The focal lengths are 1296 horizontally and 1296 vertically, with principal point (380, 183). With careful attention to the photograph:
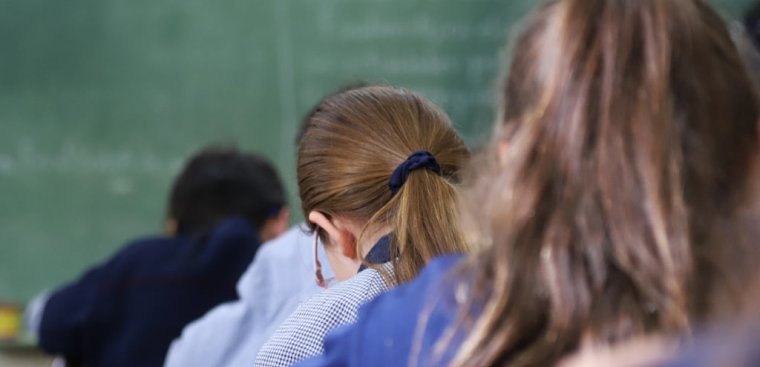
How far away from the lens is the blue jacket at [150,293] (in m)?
3.54

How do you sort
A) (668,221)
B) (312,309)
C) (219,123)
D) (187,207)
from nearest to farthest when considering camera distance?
(668,221)
(312,309)
(187,207)
(219,123)

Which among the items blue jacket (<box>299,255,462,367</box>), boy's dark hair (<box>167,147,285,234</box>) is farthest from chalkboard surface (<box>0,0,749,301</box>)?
blue jacket (<box>299,255,462,367</box>)

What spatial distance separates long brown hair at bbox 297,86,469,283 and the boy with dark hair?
1570 mm

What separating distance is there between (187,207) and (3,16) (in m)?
1.64

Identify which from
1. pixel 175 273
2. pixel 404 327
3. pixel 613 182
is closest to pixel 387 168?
pixel 404 327

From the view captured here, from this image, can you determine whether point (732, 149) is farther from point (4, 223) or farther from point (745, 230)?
point (4, 223)

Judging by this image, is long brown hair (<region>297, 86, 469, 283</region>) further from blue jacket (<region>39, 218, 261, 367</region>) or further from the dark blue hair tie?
blue jacket (<region>39, 218, 261, 367</region>)

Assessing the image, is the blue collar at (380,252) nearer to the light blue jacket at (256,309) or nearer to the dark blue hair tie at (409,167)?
the dark blue hair tie at (409,167)

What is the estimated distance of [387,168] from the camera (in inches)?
74.6

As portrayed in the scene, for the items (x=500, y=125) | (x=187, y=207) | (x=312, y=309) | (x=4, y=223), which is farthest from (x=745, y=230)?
(x=4, y=223)

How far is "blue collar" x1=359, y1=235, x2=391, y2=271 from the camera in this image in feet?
5.93

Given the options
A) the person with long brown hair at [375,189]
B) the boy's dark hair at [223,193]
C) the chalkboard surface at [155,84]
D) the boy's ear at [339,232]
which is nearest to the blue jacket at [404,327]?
the person with long brown hair at [375,189]

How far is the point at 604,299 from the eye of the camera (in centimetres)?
110

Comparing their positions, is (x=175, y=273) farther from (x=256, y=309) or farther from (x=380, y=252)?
(x=380, y=252)
